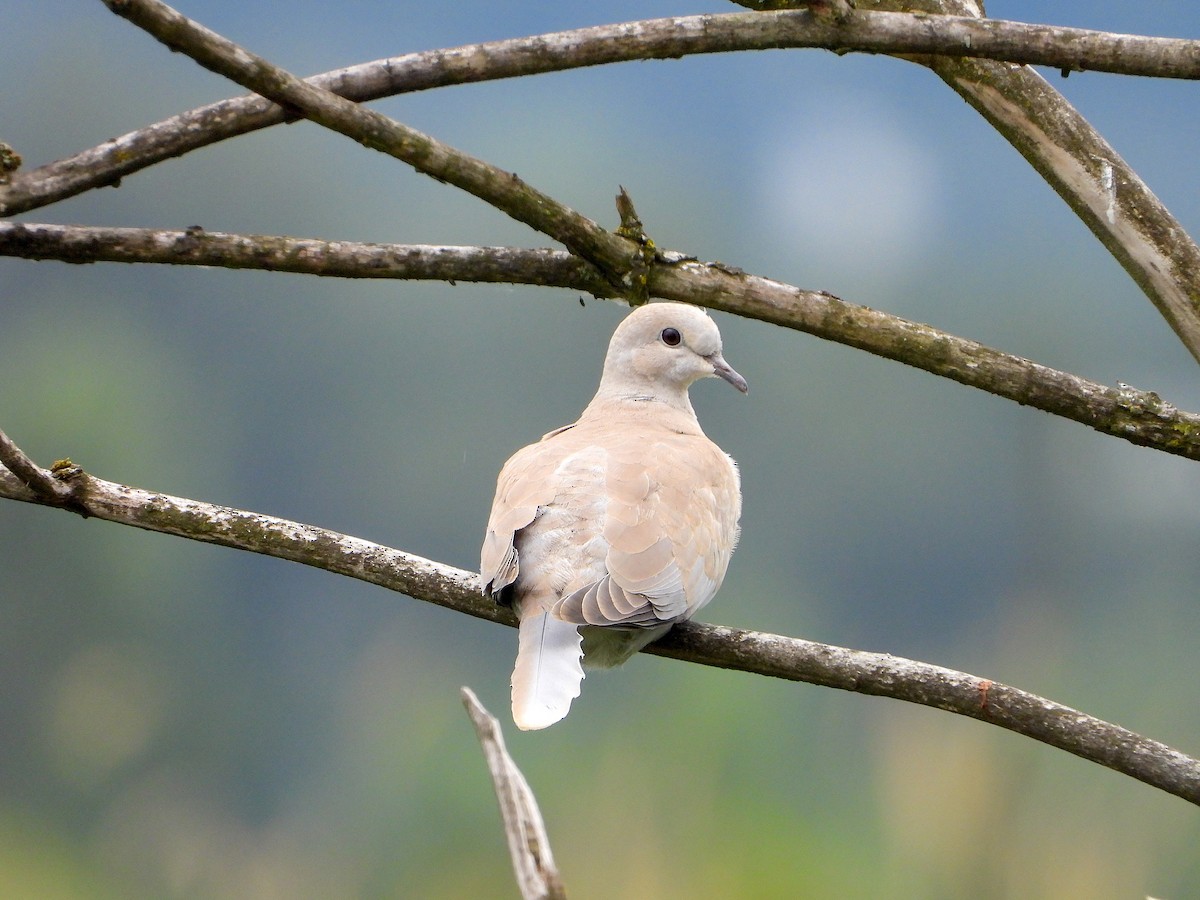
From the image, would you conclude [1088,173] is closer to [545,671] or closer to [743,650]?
[743,650]

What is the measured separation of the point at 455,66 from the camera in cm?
206

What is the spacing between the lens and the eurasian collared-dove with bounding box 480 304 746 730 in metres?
1.96

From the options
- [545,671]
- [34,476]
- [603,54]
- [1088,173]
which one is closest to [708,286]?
[603,54]

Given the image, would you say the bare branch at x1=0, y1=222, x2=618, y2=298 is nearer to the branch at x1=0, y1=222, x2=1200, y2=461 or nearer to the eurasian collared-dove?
the branch at x1=0, y1=222, x2=1200, y2=461

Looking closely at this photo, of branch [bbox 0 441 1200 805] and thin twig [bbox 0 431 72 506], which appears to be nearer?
branch [bbox 0 441 1200 805]

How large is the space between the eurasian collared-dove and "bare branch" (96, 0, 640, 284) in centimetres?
40

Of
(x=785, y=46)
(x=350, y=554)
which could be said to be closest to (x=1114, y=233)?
(x=785, y=46)

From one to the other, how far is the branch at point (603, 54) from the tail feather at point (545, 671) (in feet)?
3.14

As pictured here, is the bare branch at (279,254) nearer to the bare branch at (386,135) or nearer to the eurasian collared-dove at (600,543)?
the bare branch at (386,135)

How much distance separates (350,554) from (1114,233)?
172 centimetres

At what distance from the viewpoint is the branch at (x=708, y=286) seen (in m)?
2.04

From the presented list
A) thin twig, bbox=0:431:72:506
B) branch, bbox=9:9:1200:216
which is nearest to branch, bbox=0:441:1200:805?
thin twig, bbox=0:431:72:506

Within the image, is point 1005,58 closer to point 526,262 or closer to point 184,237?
point 526,262

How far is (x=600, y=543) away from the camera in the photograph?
2109mm
